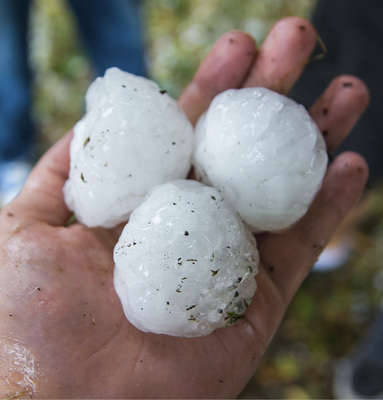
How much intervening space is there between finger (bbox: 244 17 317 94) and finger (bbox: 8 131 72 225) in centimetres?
61

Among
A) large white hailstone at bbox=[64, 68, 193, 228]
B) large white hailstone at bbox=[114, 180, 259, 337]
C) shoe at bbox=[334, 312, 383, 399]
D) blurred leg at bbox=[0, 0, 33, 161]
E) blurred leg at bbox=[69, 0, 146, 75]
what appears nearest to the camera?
large white hailstone at bbox=[114, 180, 259, 337]

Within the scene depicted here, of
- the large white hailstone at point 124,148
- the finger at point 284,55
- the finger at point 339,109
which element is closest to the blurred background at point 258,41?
the finger at point 339,109

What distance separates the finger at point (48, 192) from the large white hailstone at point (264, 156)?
441 millimetres

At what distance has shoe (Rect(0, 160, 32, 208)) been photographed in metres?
2.06

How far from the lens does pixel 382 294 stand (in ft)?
6.09

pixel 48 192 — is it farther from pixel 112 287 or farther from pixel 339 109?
pixel 339 109

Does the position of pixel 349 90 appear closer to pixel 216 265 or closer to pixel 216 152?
pixel 216 152

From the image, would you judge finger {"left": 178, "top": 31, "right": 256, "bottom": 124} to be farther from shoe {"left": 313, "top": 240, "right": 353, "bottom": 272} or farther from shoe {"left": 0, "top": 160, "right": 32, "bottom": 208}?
shoe {"left": 0, "top": 160, "right": 32, "bottom": 208}

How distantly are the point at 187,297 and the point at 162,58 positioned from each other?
2.12 meters

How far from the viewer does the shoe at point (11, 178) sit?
6.77 ft

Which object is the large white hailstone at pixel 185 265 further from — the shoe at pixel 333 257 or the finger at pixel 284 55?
the shoe at pixel 333 257

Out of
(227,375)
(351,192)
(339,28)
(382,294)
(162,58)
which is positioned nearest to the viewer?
(227,375)

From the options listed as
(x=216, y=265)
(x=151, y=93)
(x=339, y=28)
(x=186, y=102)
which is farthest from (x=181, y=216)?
(x=339, y=28)

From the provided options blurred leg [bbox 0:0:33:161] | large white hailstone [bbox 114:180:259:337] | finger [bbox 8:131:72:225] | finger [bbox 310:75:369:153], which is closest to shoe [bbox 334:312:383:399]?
finger [bbox 310:75:369:153]
